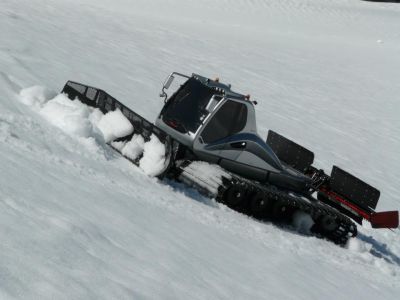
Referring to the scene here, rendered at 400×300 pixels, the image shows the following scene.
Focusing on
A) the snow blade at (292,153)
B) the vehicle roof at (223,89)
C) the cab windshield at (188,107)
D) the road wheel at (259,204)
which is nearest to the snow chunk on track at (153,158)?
the cab windshield at (188,107)

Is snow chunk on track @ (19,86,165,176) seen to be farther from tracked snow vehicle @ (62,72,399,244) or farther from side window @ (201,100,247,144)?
side window @ (201,100,247,144)

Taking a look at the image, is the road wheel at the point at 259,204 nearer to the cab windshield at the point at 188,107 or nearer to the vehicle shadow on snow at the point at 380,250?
the cab windshield at the point at 188,107

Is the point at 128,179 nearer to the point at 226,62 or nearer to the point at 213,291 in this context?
the point at 213,291

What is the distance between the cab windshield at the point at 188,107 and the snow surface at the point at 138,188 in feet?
3.76

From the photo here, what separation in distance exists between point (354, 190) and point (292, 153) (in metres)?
1.82

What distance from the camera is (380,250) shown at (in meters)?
10.9

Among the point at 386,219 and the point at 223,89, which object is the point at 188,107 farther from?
the point at 386,219

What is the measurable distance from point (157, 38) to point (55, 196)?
65.5 ft

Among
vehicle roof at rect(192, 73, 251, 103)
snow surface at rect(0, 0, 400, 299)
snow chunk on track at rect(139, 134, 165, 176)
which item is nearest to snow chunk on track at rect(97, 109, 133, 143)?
snow surface at rect(0, 0, 400, 299)

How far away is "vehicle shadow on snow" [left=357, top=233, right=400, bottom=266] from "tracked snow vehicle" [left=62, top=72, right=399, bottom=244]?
669mm

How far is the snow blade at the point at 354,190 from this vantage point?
10.7 meters

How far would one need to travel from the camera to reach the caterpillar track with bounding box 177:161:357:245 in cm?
908

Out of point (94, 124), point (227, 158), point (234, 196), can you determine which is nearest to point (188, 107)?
point (227, 158)

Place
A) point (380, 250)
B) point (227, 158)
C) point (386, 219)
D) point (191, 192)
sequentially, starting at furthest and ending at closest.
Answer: point (380, 250)
point (386, 219)
point (227, 158)
point (191, 192)
